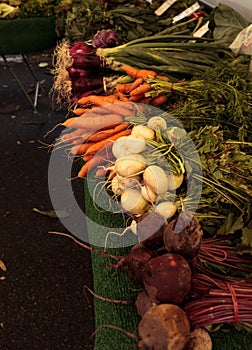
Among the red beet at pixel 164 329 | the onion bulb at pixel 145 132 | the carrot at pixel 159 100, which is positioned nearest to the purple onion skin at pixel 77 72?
the carrot at pixel 159 100

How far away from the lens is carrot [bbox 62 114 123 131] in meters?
1.77

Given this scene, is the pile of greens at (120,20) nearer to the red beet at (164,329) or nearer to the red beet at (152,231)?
the red beet at (152,231)

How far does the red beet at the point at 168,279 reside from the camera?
0.95 m

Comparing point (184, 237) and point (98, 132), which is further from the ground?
point (184, 237)

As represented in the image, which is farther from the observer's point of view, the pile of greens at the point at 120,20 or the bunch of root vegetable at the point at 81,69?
the pile of greens at the point at 120,20

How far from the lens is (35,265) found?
237 centimetres

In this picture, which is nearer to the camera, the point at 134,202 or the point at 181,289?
the point at 181,289

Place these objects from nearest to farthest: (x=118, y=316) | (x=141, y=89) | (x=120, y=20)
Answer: (x=118, y=316) < (x=141, y=89) < (x=120, y=20)

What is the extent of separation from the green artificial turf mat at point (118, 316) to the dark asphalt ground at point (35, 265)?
86cm

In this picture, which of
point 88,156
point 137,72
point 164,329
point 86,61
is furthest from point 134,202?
point 86,61

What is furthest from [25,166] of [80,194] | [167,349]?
[167,349]

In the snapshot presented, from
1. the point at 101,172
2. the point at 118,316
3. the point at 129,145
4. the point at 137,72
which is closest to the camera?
the point at 118,316

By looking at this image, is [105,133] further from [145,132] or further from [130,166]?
[130,166]

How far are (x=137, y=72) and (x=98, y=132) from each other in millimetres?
470
